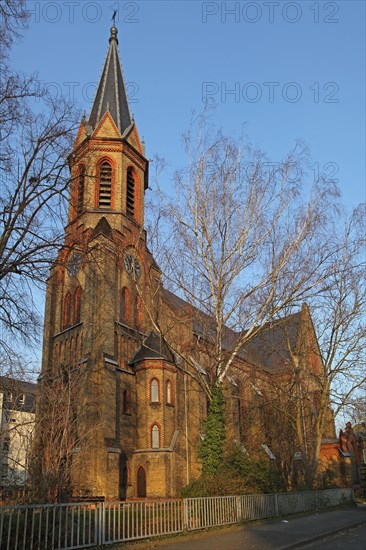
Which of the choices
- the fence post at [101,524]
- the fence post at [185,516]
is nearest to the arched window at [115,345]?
the fence post at [185,516]

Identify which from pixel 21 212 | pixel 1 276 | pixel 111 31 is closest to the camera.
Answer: pixel 1 276

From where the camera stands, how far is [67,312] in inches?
1113

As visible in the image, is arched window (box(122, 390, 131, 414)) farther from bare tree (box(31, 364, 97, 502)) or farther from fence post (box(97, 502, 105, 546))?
fence post (box(97, 502, 105, 546))

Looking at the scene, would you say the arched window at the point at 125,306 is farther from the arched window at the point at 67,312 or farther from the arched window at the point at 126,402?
the arched window at the point at 126,402

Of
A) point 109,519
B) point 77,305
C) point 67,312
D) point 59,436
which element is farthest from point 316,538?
point 67,312

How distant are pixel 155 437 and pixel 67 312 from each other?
29.5 feet

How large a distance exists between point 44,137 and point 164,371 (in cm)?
1656

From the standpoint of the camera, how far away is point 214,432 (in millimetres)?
16906

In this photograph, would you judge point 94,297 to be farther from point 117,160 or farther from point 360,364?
point 360,364

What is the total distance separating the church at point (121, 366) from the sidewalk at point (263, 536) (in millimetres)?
6006

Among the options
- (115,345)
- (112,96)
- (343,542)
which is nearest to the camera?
(343,542)

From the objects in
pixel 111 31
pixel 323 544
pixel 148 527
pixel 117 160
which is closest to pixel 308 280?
pixel 323 544

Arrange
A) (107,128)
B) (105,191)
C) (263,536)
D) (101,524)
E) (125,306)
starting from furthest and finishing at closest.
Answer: (107,128), (105,191), (125,306), (263,536), (101,524)

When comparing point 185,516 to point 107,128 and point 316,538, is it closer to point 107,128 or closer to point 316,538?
point 316,538
